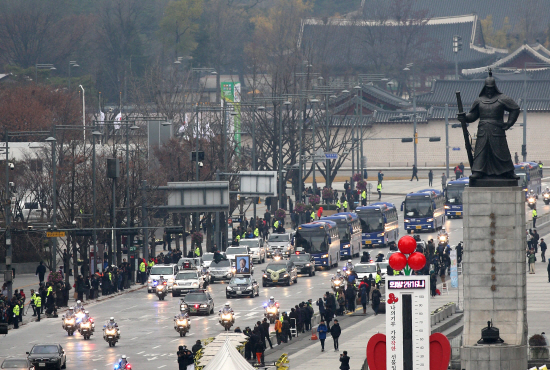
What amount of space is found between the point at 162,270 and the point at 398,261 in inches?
1517

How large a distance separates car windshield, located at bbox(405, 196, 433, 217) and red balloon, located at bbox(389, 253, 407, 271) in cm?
5470

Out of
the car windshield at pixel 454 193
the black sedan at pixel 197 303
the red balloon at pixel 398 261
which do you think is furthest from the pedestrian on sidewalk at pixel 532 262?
the red balloon at pixel 398 261

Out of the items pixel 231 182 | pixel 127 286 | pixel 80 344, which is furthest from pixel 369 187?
pixel 80 344

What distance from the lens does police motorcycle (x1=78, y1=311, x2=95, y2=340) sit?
149 ft

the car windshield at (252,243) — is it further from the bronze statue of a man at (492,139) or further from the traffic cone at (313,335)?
the bronze statue of a man at (492,139)

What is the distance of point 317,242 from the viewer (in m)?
65.1

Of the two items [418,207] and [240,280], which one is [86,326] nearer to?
[240,280]

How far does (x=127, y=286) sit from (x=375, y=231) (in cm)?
1744

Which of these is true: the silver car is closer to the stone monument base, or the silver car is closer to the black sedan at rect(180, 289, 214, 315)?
the black sedan at rect(180, 289, 214, 315)

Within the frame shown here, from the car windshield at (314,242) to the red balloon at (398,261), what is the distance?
44.1m

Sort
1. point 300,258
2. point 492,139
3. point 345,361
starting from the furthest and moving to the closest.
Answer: point 300,258 → point 345,361 → point 492,139

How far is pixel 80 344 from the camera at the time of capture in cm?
4441

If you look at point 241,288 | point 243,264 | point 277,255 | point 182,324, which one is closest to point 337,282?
point 241,288

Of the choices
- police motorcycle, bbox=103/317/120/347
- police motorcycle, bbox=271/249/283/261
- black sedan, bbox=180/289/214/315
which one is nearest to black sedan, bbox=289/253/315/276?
police motorcycle, bbox=271/249/283/261
